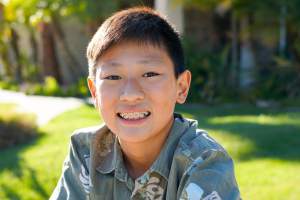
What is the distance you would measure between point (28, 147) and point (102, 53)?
189 inches

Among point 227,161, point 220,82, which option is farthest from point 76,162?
point 220,82

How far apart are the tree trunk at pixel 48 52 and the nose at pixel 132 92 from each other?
13063 mm

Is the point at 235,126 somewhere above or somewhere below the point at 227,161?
below

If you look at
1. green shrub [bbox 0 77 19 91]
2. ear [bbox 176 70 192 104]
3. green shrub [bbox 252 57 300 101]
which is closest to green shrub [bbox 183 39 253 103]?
green shrub [bbox 252 57 300 101]

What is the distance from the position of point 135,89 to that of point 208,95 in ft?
25.1

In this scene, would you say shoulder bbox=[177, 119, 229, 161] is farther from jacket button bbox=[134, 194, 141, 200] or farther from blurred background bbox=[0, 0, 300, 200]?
blurred background bbox=[0, 0, 300, 200]

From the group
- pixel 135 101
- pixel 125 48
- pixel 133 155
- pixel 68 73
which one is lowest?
pixel 68 73

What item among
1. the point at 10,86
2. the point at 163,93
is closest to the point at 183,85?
the point at 163,93

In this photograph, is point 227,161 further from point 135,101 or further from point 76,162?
point 76,162

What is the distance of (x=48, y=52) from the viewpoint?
13734mm

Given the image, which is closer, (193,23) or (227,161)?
(227,161)

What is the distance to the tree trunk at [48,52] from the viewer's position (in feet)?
45.0

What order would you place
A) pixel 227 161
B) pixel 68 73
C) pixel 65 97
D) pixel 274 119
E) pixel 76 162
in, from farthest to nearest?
pixel 68 73, pixel 65 97, pixel 274 119, pixel 76 162, pixel 227 161

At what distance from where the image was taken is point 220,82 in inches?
355
